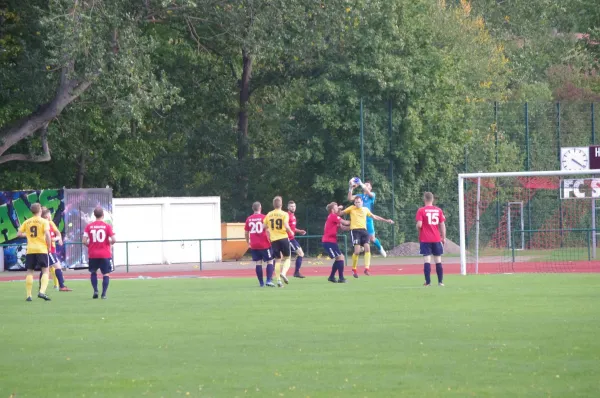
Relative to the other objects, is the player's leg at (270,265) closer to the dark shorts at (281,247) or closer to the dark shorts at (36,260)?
the dark shorts at (281,247)

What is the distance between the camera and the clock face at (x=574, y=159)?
33000mm

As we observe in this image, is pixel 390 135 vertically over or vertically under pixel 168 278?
Answer: over

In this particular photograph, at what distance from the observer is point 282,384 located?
10000 millimetres

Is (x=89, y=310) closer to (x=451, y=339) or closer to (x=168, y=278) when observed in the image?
(x=451, y=339)

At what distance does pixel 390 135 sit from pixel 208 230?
26.5 ft

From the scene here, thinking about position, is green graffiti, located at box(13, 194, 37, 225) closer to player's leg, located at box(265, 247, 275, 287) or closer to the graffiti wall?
the graffiti wall

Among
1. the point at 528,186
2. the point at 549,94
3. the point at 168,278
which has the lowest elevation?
the point at 168,278

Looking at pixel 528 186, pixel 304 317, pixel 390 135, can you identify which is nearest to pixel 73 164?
pixel 390 135

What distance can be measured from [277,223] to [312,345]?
1196 centimetres

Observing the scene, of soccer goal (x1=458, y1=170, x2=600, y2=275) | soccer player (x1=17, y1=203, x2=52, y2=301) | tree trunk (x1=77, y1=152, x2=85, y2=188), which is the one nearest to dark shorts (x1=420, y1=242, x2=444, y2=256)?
soccer goal (x1=458, y1=170, x2=600, y2=275)

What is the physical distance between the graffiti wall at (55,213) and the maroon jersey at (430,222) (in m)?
17.7

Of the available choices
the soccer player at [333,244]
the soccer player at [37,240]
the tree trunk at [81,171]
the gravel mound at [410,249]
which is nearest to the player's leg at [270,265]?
the soccer player at [333,244]

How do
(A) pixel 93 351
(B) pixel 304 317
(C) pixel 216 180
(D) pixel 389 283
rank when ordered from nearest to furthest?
(A) pixel 93 351 → (B) pixel 304 317 → (D) pixel 389 283 → (C) pixel 216 180

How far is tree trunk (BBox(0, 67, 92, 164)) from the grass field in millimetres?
15358
